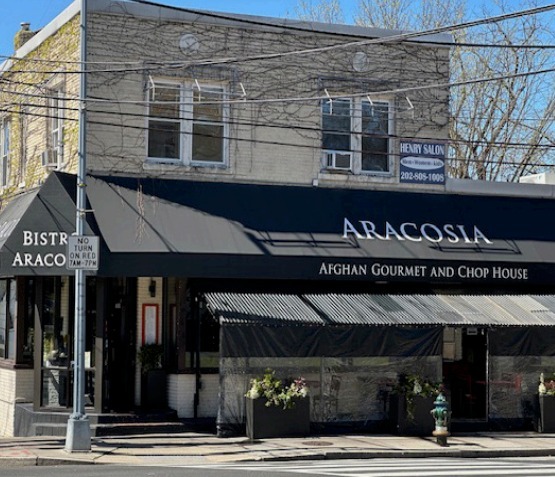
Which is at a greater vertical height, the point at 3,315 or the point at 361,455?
the point at 3,315

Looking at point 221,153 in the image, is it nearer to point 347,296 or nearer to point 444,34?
Result: point 347,296

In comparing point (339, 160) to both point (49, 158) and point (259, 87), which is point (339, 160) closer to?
point (259, 87)

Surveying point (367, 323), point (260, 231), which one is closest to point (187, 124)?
point (260, 231)

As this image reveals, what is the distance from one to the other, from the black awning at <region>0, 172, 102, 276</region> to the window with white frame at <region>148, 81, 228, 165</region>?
8.08 feet

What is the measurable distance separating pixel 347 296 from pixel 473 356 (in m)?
3.60

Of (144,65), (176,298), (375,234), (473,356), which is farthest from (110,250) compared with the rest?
(473,356)

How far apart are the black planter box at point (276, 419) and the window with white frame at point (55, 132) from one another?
6.89m

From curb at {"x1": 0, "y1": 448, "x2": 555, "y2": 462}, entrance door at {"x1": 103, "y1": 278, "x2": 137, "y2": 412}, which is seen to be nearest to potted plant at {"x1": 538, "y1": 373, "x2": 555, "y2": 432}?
curb at {"x1": 0, "y1": 448, "x2": 555, "y2": 462}

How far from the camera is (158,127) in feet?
70.6

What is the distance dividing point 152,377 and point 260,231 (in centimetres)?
369

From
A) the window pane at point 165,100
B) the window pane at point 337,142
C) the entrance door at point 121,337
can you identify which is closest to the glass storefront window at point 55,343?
the entrance door at point 121,337

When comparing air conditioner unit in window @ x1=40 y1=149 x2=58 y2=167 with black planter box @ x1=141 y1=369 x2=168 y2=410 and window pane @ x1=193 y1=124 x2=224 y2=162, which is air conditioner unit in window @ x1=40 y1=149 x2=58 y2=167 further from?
black planter box @ x1=141 y1=369 x2=168 y2=410

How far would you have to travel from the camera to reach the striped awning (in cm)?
1959

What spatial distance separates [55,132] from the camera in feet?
73.8
